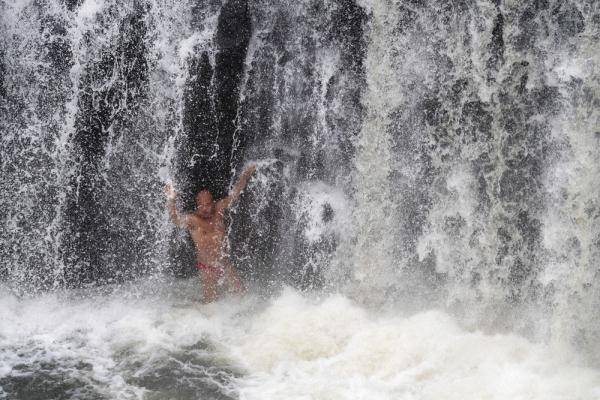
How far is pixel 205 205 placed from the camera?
7.74 m

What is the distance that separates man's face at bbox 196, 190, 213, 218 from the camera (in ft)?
25.3

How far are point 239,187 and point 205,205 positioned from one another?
466mm

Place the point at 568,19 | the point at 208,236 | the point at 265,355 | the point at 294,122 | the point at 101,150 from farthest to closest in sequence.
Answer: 1. the point at 101,150
2. the point at 294,122
3. the point at 208,236
4. the point at 265,355
5. the point at 568,19

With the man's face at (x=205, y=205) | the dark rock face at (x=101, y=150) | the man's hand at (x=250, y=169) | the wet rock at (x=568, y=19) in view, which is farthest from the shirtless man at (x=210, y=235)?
the wet rock at (x=568, y=19)

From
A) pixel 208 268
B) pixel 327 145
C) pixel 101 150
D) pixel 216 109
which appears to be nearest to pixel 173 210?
pixel 208 268

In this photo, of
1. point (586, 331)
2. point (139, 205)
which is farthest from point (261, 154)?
point (586, 331)

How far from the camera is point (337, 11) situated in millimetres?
7629

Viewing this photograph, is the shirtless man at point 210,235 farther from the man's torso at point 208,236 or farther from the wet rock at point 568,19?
the wet rock at point 568,19

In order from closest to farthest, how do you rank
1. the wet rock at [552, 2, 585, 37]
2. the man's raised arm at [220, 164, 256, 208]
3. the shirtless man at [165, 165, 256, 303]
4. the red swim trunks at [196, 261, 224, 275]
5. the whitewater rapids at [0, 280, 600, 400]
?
1. the whitewater rapids at [0, 280, 600, 400]
2. the wet rock at [552, 2, 585, 37]
3. the man's raised arm at [220, 164, 256, 208]
4. the shirtless man at [165, 165, 256, 303]
5. the red swim trunks at [196, 261, 224, 275]

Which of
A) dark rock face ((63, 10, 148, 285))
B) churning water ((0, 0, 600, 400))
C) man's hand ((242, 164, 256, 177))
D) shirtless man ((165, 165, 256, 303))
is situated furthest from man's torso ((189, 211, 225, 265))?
dark rock face ((63, 10, 148, 285))

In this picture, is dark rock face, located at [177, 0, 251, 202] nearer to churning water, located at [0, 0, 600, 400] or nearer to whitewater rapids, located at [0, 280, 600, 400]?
churning water, located at [0, 0, 600, 400]

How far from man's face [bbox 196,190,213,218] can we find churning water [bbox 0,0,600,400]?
2.70ft

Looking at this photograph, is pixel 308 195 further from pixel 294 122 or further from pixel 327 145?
pixel 294 122

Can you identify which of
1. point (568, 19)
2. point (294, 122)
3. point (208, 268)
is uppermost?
point (568, 19)
